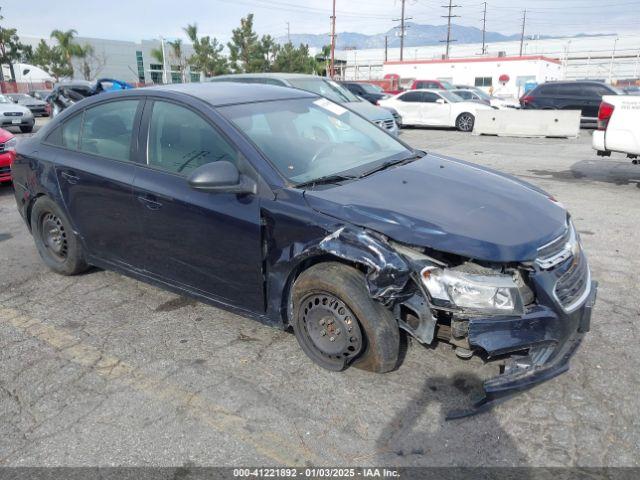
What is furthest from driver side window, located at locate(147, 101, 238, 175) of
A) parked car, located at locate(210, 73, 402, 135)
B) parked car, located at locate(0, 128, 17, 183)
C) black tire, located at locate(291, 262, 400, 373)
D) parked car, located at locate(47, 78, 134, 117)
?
parked car, located at locate(47, 78, 134, 117)

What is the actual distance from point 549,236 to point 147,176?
2610 millimetres

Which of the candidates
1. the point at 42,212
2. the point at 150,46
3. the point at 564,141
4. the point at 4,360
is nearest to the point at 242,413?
the point at 4,360

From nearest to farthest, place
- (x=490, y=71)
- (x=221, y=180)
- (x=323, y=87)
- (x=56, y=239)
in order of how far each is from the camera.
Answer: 1. (x=221, y=180)
2. (x=56, y=239)
3. (x=323, y=87)
4. (x=490, y=71)

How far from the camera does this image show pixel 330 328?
3045mm

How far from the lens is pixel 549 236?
2820 mm

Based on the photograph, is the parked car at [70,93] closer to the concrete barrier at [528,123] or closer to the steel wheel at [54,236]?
the steel wheel at [54,236]

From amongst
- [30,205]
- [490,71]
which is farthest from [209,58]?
[30,205]

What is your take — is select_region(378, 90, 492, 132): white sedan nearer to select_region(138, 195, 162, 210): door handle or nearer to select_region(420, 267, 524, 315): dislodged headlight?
select_region(138, 195, 162, 210): door handle

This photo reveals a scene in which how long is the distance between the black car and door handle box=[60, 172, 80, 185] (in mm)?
16832

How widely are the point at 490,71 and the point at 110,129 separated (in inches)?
1877

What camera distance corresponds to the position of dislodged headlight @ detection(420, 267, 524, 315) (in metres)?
2.60

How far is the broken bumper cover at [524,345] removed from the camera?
260cm

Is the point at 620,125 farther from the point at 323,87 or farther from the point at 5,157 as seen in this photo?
the point at 5,157

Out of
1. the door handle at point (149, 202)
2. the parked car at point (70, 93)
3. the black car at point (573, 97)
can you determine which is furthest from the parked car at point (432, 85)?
the door handle at point (149, 202)
